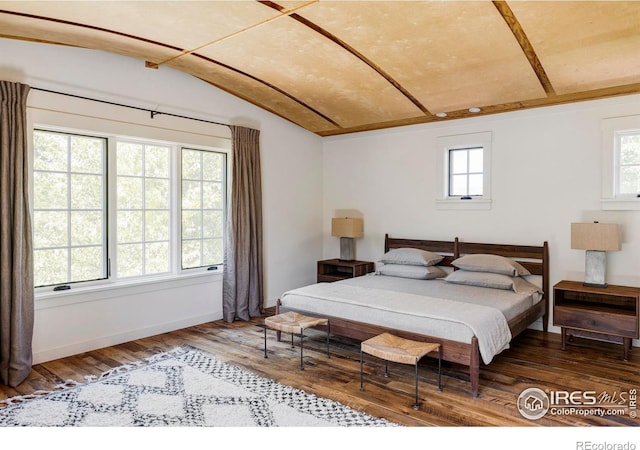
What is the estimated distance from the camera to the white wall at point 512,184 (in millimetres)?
4289

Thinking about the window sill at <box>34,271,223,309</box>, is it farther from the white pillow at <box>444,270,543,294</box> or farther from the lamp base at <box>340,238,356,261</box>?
the white pillow at <box>444,270,543,294</box>

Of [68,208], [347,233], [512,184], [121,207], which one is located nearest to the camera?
[68,208]

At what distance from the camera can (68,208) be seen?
12.8ft

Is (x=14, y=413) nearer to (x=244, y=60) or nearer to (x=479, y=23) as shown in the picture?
(x=244, y=60)

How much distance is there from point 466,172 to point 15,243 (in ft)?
14.9

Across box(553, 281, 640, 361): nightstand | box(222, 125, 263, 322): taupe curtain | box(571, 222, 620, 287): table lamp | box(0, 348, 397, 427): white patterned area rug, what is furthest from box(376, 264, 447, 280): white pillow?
box(0, 348, 397, 427): white patterned area rug

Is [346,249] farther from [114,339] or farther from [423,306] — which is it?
[114,339]

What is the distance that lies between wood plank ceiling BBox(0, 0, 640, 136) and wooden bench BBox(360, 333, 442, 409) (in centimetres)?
228

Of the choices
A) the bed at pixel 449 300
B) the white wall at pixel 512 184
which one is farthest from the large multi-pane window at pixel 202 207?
the white wall at pixel 512 184

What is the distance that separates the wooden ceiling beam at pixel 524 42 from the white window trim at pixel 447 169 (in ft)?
3.06

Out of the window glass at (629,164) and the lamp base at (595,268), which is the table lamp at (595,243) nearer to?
the lamp base at (595,268)

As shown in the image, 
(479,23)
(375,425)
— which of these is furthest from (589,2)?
(375,425)

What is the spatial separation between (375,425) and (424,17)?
2.68m

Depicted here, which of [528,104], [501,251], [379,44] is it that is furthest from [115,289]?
[528,104]
